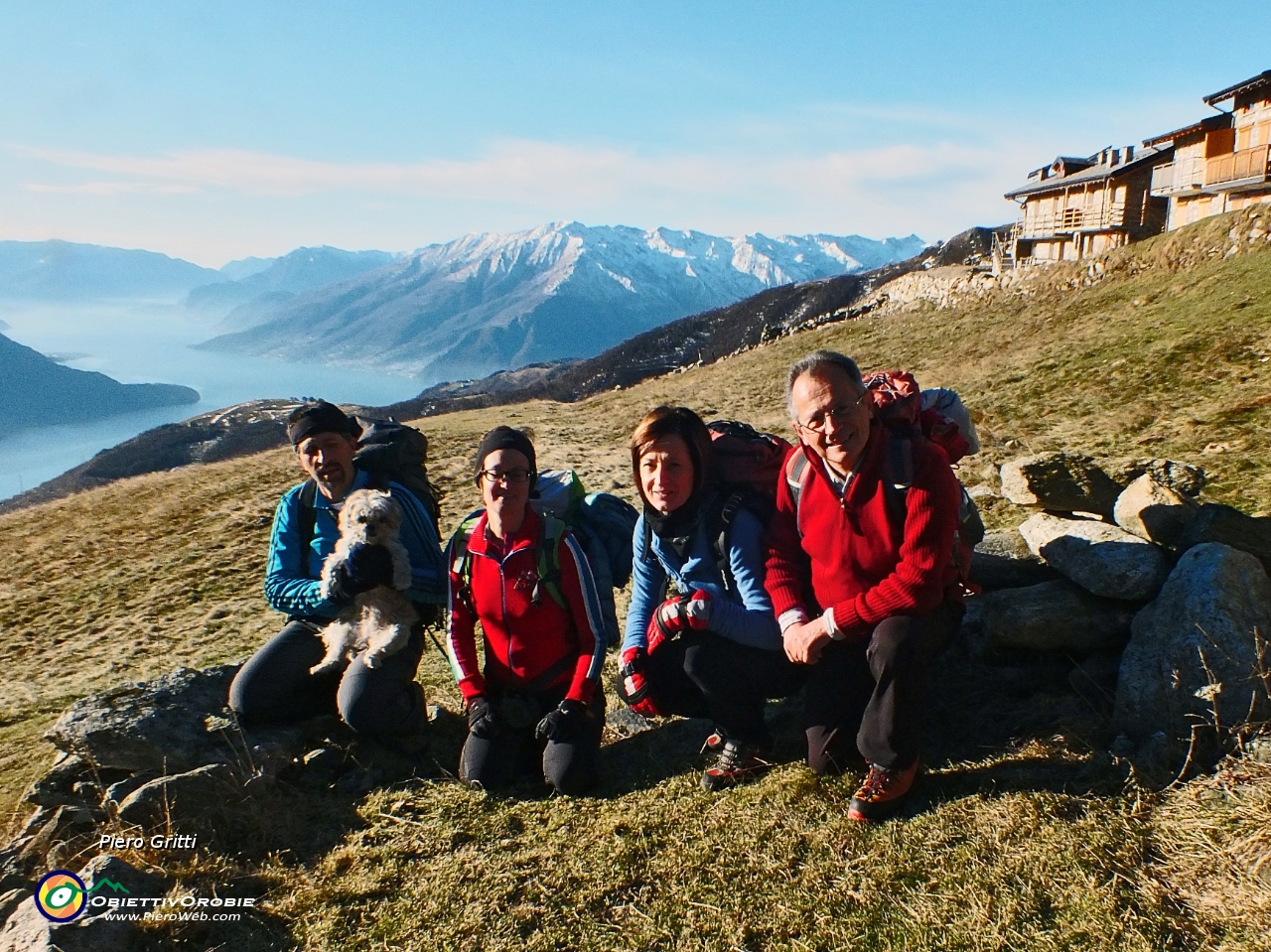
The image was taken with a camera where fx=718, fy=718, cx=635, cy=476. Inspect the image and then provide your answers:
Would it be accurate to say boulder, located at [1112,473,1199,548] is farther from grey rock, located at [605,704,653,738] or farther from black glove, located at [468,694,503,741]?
black glove, located at [468,694,503,741]

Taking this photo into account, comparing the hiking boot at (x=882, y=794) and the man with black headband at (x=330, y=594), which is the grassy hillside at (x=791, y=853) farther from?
the man with black headband at (x=330, y=594)

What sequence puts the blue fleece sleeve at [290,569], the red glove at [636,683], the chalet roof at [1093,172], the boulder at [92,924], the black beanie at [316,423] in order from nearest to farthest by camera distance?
the boulder at [92,924], the red glove at [636,683], the black beanie at [316,423], the blue fleece sleeve at [290,569], the chalet roof at [1093,172]

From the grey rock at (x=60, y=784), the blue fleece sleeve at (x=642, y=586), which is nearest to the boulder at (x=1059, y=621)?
the blue fleece sleeve at (x=642, y=586)

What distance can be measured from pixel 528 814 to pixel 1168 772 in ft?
12.5

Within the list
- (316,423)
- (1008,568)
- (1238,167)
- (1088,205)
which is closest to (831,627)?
(1008,568)

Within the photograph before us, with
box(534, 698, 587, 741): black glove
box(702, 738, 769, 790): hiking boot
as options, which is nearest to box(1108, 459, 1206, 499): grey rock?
box(702, 738, 769, 790): hiking boot

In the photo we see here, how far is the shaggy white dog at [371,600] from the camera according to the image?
219 inches

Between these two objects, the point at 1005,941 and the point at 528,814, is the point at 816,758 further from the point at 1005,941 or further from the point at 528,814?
the point at 528,814

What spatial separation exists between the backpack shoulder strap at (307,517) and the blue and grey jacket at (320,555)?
0.01m

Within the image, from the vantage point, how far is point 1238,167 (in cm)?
Result: 3469

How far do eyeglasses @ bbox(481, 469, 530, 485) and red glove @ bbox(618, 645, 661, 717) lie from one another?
4.68 feet

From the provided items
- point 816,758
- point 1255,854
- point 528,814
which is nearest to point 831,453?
point 816,758

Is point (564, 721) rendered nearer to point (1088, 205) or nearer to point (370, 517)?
point (370, 517)

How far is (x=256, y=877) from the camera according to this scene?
440cm
